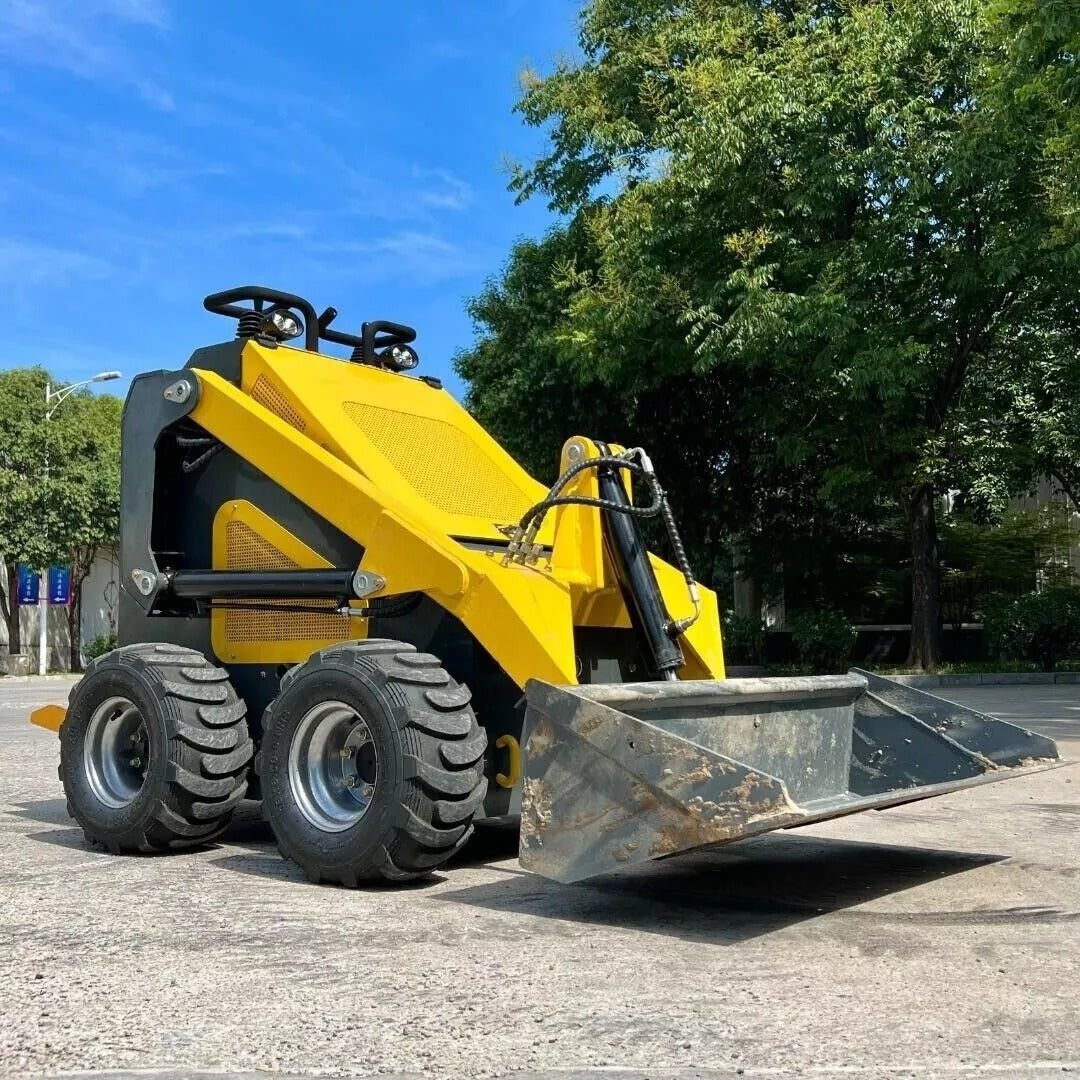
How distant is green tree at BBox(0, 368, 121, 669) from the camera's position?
33.2 m

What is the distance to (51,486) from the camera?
33.4 m

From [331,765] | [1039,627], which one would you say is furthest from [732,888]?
[1039,627]

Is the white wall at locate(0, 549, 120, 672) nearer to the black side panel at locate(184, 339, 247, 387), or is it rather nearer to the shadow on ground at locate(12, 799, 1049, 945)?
the black side panel at locate(184, 339, 247, 387)

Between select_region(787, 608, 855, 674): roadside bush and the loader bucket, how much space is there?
1842cm

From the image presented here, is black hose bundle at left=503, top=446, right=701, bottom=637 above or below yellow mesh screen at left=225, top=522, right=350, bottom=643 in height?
above

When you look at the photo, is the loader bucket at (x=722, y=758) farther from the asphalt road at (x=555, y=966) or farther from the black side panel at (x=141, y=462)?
the black side panel at (x=141, y=462)

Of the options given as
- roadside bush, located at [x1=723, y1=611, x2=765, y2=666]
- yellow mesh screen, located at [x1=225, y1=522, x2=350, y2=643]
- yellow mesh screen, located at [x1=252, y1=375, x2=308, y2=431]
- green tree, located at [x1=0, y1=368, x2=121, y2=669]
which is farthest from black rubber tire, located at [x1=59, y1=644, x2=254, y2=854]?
green tree, located at [x1=0, y1=368, x2=121, y2=669]

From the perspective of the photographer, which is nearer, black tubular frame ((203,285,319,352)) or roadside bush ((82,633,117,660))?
black tubular frame ((203,285,319,352))

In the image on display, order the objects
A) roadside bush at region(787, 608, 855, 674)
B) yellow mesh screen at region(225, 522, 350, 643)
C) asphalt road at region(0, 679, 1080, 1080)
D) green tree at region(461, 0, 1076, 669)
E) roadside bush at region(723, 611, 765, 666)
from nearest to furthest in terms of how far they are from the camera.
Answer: asphalt road at region(0, 679, 1080, 1080) → yellow mesh screen at region(225, 522, 350, 643) → green tree at region(461, 0, 1076, 669) → roadside bush at region(787, 608, 855, 674) → roadside bush at region(723, 611, 765, 666)

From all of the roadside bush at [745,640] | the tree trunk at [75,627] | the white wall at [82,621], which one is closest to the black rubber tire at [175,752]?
the roadside bush at [745,640]

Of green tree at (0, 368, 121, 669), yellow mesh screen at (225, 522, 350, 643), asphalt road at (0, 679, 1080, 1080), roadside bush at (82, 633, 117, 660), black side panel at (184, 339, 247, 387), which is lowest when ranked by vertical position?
asphalt road at (0, 679, 1080, 1080)

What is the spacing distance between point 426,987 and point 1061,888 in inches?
113

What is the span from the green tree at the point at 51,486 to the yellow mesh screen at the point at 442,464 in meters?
25.6

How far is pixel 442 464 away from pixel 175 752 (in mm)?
2034
